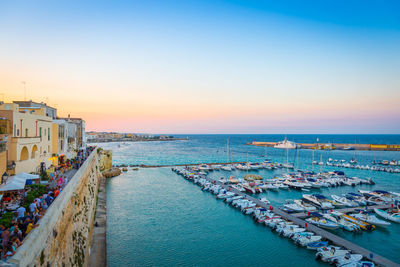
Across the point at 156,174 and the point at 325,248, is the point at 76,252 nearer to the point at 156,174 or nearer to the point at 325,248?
the point at 325,248

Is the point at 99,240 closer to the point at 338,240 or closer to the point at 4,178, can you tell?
the point at 4,178

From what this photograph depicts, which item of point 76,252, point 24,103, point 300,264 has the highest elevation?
point 24,103

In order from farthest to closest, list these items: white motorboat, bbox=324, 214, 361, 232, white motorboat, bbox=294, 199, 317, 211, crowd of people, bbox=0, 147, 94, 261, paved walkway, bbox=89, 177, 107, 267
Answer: white motorboat, bbox=294, 199, 317, 211 < white motorboat, bbox=324, 214, 361, 232 < paved walkway, bbox=89, 177, 107, 267 < crowd of people, bbox=0, 147, 94, 261

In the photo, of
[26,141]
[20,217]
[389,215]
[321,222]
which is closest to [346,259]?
[321,222]

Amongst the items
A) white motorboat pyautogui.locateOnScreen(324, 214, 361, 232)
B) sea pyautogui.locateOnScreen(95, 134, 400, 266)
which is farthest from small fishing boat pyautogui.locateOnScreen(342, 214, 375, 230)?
sea pyautogui.locateOnScreen(95, 134, 400, 266)

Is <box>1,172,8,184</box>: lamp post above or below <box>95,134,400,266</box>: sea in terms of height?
above

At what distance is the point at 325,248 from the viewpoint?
17719mm

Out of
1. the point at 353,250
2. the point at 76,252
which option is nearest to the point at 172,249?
the point at 76,252

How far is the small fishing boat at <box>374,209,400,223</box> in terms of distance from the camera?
25.0 meters

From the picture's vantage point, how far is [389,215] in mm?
25609

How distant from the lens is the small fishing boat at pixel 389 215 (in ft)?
82.2

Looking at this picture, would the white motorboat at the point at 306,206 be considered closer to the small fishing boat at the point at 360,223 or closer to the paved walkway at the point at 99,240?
the small fishing boat at the point at 360,223

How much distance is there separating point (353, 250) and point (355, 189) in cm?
2518

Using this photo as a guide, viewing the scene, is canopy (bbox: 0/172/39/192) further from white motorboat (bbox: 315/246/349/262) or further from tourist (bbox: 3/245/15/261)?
white motorboat (bbox: 315/246/349/262)
